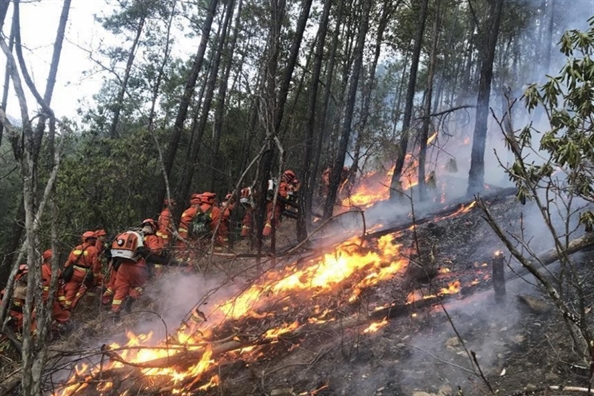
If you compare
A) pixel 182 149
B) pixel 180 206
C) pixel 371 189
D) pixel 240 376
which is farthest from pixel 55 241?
pixel 182 149

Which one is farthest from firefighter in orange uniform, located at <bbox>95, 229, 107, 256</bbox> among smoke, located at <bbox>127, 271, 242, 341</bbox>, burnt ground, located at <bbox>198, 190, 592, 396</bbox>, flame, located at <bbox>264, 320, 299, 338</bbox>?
burnt ground, located at <bbox>198, 190, 592, 396</bbox>

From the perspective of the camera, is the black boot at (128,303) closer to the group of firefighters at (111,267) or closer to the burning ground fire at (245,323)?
the group of firefighters at (111,267)

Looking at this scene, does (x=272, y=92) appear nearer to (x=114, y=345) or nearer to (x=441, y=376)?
(x=441, y=376)

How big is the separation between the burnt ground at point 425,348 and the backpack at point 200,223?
8.13 feet

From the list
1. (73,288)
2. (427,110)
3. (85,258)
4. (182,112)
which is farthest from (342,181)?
(73,288)

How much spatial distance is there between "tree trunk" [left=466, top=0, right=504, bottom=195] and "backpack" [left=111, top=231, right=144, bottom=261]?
25.4 ft

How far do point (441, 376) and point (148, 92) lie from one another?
802 inches

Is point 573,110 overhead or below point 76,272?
overhead

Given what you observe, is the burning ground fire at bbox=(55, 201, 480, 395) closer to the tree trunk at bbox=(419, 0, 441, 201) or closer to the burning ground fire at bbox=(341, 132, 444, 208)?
the tree trunk at bbox=(419, 0, 441, 201)

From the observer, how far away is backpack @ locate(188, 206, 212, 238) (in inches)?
324

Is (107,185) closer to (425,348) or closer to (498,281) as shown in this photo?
(425,348)

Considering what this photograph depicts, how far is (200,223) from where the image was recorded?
27.5ft

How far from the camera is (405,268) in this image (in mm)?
6434

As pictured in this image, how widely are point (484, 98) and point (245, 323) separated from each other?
7.42 metres
